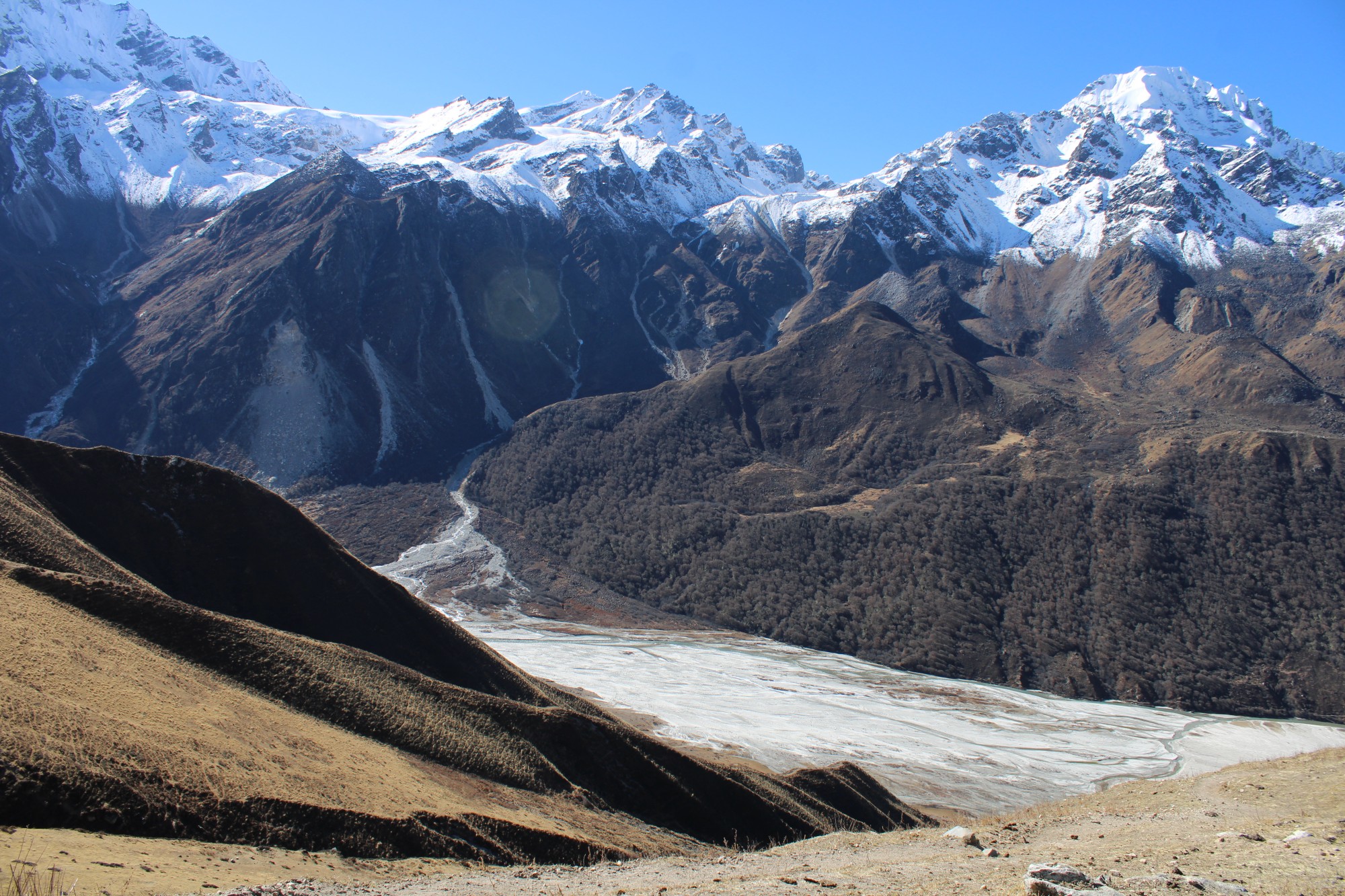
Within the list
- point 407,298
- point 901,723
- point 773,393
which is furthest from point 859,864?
point 407,298

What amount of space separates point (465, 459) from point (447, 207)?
77.7 m

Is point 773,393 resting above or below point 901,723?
above

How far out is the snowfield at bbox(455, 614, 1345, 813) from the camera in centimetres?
5294

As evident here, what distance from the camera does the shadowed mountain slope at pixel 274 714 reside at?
49.8ft

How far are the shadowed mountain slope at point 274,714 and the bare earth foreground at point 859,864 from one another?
50.4 inches

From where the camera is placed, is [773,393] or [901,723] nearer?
[901,723]

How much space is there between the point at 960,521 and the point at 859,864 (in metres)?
79.0

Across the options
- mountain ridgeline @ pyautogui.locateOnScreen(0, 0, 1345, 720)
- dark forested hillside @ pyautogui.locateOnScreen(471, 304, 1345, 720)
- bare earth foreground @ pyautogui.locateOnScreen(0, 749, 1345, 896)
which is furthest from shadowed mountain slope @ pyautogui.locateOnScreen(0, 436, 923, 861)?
mountain ridgeline @ pyautogui.locateOnScreen(0, 0, 1345, 720)

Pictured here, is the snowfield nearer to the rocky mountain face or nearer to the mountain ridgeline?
the mountain ridgeline

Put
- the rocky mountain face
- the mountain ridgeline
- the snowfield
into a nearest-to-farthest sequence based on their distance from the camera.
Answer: the snowfield < the mountain ridgeline < the rocky mountain face

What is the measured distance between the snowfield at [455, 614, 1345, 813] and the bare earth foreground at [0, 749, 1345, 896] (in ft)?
93.7

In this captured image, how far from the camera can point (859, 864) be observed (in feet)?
55.5

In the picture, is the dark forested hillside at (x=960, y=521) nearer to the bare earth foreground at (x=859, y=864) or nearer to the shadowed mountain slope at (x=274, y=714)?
the shadowed mountain slope at (x=274, y=714)

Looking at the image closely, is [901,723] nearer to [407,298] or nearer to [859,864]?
[859,864]
